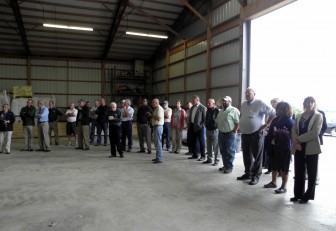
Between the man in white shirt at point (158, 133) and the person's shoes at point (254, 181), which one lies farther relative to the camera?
the man in white shirt at point (158, 133)

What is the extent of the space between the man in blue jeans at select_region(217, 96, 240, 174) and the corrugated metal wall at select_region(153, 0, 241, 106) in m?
4.86

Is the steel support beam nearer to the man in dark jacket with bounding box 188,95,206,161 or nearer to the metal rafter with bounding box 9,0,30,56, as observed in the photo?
the man in dark jacket with bounding box 188,95,206,161

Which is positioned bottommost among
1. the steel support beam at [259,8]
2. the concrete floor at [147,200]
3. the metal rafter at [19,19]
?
the concrete floor at [147,200]

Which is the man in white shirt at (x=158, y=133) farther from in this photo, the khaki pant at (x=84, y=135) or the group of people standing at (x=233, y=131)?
the khaki pant at (x=84, y=135)

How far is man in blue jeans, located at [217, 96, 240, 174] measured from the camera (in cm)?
608

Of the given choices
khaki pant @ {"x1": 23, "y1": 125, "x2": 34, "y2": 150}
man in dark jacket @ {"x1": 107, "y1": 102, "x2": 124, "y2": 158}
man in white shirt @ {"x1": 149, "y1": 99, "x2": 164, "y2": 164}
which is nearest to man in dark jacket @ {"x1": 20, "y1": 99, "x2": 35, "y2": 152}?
khaki pant @ {"x1": 23, "y1": 125, "x2": 34, "y2": 150}

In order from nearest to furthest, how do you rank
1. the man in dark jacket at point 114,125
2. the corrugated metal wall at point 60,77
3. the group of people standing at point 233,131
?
the group of people standing at point 233,131 < the man in dark jacket at point 114,125 < the corrugated metal wall at point 60,77

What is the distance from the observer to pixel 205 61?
1379 centimetres

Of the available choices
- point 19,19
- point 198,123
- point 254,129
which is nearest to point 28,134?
point 198,123

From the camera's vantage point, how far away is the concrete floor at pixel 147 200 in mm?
3408

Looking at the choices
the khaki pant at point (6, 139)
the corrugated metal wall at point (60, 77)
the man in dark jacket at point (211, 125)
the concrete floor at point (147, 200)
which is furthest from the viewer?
the corrugated metal wall at point (60, 77)

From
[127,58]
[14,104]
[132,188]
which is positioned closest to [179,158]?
[132,188]

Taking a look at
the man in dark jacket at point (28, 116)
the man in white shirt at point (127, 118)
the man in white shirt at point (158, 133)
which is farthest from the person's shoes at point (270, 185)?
the man in dark jacket at point (28, 116)

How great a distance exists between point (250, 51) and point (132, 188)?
7.64 meters
